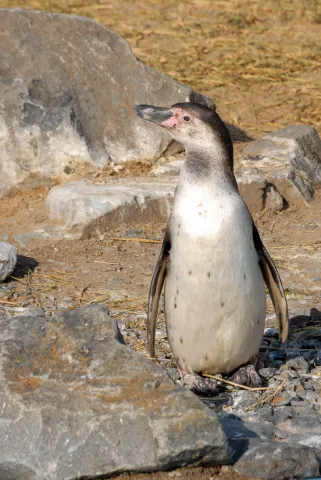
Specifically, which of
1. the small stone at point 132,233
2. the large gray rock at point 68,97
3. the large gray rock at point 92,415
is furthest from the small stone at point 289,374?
the large gray rock at point 68,97

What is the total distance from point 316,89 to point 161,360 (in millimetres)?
5820

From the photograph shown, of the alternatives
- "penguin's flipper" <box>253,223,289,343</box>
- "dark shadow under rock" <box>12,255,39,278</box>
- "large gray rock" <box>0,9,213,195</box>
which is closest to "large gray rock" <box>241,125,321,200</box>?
"large gray rock" <box>0,9,213,195</box>

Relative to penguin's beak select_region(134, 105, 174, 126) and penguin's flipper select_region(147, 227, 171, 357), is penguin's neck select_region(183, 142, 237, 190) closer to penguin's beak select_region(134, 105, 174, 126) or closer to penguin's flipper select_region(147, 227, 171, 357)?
penguin's beak select_region(134, 105, 174, 126)

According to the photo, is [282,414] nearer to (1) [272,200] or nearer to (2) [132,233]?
(2) [132,233]

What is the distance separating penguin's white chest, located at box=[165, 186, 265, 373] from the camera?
15.2ft

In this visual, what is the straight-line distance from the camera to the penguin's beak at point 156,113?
196 inches

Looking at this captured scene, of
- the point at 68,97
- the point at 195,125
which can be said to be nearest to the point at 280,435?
the point at 195,125

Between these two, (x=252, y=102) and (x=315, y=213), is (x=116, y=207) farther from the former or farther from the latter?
(x=252, y=102)

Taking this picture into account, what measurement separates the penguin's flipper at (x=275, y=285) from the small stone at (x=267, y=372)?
0.17m

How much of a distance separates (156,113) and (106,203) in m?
2.13

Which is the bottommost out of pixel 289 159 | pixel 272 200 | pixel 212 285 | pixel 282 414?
pixel 272 200

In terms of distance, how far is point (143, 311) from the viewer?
236 inches

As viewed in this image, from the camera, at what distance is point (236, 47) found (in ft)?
37.7

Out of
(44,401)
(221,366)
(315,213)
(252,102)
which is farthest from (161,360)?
(252,102)
